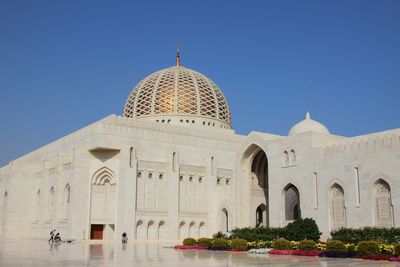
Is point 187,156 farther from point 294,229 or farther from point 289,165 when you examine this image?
point 294,229

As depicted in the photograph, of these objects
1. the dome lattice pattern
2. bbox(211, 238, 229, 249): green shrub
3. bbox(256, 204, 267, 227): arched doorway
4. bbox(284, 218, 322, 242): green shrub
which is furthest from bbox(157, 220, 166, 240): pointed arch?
bbox(211, 238, 229, 249): green shrub

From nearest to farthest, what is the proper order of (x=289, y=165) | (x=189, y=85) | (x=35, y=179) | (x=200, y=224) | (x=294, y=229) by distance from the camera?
1. (x=294, y=229)
2. (x=289, y=165)
3. (x=200, y=224)
4. (x=35, y=179)
5. (x=189, y=85)

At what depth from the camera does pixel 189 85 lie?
4100 centimetres

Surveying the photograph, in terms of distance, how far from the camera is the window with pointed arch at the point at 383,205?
79.3 ft

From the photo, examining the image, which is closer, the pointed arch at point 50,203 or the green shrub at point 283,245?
the green shrub at point 283,245

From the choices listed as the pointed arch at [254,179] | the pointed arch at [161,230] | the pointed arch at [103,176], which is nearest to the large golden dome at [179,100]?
the pointed arch at [254,179]

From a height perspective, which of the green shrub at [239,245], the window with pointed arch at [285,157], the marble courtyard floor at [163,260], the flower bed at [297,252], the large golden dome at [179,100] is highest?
the large golden dome at [179,100]

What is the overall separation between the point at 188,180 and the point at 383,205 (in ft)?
44.5

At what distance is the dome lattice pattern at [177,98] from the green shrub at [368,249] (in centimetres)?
2477

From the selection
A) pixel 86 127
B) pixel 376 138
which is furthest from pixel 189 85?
pixel 376 138

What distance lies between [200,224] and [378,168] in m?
13.6

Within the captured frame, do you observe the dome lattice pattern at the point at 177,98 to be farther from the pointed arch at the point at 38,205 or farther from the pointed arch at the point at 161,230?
the pointed arch at the point at 161,230

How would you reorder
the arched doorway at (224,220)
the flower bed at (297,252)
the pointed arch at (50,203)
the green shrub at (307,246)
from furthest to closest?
the arched doorway at (224,220)
the pointed arch at (50,203)
the green shrub at (307,246)
the flower bed at (297,252)

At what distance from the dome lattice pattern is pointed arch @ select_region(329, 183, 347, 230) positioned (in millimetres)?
15365
